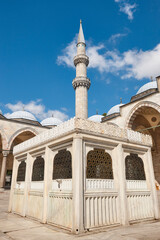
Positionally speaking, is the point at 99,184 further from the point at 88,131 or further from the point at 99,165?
the point at 88,131

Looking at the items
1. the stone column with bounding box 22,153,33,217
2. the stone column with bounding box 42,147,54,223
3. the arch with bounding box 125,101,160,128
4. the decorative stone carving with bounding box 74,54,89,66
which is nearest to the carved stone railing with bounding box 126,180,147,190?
the stone column with bounding box 42,147,54,223

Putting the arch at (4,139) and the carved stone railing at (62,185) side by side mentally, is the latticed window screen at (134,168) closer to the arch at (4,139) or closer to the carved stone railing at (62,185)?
the carved stone railing at (62,185)

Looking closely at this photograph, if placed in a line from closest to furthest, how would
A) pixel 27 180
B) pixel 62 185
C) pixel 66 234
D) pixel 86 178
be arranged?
pixel 66 234 < pixel 86 178 < pixel 62 185 < pixel 27 180

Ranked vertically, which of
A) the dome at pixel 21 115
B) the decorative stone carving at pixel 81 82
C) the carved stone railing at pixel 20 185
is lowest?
the carved stone railing at pixel 20 185

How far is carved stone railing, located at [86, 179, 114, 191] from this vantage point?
4388 millimetres

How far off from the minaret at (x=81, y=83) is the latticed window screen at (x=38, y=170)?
32.4ft

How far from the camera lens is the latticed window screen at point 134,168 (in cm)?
552

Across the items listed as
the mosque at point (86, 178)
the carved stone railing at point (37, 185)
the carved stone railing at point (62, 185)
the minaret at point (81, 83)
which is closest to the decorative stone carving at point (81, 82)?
the minaret at point (81, 83)

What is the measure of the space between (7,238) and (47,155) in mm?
2211

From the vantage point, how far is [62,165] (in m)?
5.07

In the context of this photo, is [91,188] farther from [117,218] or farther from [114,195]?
[117,218]

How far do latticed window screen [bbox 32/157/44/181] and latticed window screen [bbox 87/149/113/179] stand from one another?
1.95 meters

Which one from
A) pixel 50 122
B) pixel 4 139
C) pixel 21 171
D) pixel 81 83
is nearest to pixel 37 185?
pixel 21 171

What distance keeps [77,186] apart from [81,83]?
13866 millimetres
